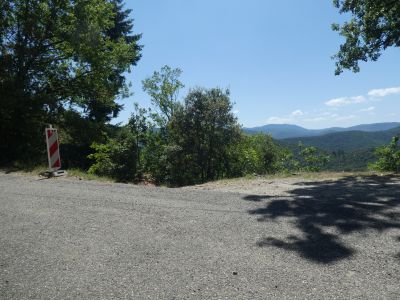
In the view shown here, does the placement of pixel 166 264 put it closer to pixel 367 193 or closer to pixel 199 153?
pixel 367 193

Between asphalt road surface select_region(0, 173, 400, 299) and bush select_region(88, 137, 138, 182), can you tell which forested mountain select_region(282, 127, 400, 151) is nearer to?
bush select_region(88, 137, 138, 182)

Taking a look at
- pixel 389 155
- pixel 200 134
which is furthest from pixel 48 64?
pixel 389 155

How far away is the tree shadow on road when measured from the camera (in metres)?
4.31

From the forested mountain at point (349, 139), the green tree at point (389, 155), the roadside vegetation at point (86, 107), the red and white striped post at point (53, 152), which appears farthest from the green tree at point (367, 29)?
the forested mountain at point (349, 139)

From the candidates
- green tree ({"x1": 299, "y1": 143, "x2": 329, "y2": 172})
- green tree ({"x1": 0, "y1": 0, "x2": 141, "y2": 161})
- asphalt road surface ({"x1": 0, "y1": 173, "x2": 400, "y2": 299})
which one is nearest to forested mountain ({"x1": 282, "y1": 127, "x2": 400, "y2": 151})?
green tree ({"x1": 299, "y1": 143, "x2": 329, "y2": 172})

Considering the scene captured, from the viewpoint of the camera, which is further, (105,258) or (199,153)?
(199,153)

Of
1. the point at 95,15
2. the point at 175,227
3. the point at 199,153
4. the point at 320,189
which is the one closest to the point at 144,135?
the point at 199,153

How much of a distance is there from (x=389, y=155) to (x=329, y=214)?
16.0m

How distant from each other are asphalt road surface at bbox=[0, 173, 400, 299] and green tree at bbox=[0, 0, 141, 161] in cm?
1186

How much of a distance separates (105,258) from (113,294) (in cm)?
86

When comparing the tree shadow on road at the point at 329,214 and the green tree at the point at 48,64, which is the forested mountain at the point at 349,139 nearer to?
the green tree at the point at 48,64

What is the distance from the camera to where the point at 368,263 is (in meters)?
3.83

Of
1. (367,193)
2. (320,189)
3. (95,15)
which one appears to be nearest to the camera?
(367,193)

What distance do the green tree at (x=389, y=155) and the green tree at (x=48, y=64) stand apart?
616 inches
